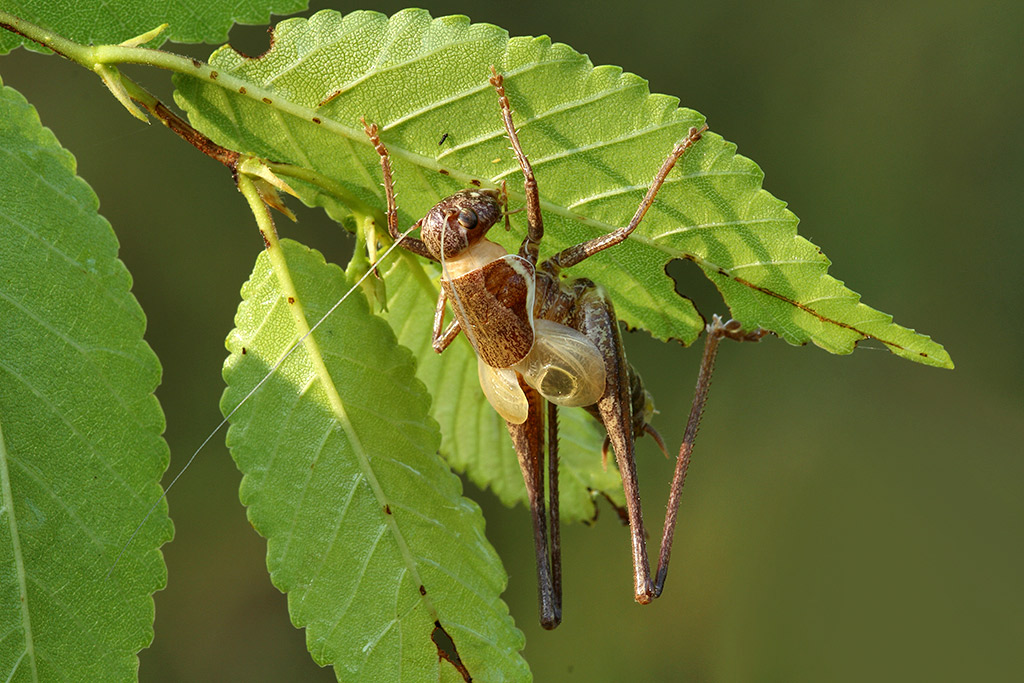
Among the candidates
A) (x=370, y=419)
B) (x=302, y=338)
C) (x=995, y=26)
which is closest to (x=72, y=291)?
(x=302, y=338)

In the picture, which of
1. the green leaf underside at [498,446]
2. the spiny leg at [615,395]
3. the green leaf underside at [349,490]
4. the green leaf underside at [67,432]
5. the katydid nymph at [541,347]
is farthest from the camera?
the green leaf underside at [498,446]

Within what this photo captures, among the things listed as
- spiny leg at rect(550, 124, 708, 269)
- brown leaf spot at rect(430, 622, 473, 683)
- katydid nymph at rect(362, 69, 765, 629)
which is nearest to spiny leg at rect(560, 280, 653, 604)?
katydid nymph at rect(362, 69, 765, 629)

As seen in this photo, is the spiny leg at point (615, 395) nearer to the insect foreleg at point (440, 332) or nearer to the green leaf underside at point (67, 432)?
the insect foreleg at point (440, 332)

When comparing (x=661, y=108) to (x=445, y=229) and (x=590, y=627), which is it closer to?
(x=445, y=229)

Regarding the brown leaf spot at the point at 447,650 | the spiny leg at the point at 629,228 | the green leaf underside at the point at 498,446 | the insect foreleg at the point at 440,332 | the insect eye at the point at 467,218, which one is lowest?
the green leaf underside at the point at 498,446

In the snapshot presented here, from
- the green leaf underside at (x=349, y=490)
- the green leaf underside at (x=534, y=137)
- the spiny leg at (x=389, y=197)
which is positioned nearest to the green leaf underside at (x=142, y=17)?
the green leaf underside at (x=534, y=137)
